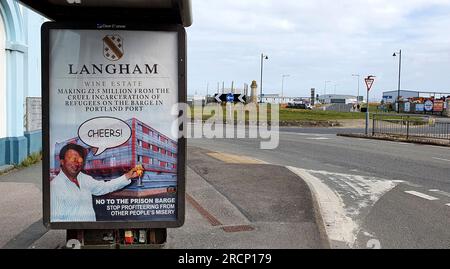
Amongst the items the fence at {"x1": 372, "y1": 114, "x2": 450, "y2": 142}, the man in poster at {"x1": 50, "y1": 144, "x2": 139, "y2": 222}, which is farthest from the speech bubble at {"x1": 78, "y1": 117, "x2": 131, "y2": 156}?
the fence at {"x1": 372, "y1": 114, "x2": 450, "y2": 142}

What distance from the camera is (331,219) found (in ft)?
22.3

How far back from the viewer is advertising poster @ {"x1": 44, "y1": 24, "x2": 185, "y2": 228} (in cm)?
431

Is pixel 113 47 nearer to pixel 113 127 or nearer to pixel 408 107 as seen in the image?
pixel 113 127

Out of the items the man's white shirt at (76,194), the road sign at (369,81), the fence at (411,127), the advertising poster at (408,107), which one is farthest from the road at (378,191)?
the advertising poster at (408,107)

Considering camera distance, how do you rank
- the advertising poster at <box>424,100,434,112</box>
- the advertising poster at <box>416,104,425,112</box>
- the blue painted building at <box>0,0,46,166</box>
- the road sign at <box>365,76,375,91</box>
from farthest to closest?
the advertising poster at <box>416,104,425,112</box> < the advertising poster at <box>424,100,434,112</box> < the road sign at <box>365,76,375,91</box> < the blue painted building at <box>0,0,46,166</box>

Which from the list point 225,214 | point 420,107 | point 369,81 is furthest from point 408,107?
point 225,214

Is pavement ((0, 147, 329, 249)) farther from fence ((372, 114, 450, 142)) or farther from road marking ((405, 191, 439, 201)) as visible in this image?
fence ((372, 114, 450, 142))

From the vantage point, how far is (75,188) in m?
4.46

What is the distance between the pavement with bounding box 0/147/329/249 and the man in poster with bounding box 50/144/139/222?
907mm

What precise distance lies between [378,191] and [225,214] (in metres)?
3.92

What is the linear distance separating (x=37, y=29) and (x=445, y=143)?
16938mm
